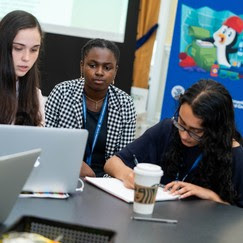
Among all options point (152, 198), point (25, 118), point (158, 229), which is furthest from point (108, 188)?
point (25, 118)

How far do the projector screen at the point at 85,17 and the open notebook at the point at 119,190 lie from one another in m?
2.47

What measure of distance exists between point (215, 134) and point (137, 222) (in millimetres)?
585

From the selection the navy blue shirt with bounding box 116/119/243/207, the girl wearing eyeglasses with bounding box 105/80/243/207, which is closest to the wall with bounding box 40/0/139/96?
the navy blue shirt with bounding box 116/119/243/207

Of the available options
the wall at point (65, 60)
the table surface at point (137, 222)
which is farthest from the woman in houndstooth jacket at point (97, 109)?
the wall at point (65, 60)

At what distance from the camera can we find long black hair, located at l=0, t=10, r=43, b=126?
2.09 metres

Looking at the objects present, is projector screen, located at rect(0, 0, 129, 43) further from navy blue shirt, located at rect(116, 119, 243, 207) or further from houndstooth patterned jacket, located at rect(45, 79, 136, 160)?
navy blue shirt, located at rect(116, 119, 243, 207)

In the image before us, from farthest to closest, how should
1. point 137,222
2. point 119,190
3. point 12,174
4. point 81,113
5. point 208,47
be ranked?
point 208,47
point 81,113
point 119,190
point 137,222
point 12,174

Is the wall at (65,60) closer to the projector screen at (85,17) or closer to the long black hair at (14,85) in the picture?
the projector screen at (85,17)

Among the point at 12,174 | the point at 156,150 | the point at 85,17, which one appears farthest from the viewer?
the point at 85,17

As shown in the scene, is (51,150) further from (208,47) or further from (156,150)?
(208,47)

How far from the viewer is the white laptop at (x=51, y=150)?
138 centimetres

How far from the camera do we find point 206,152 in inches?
73.0

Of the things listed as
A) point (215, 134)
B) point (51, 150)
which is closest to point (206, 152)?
point (215, 134)

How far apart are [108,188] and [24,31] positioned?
2.80 ft
